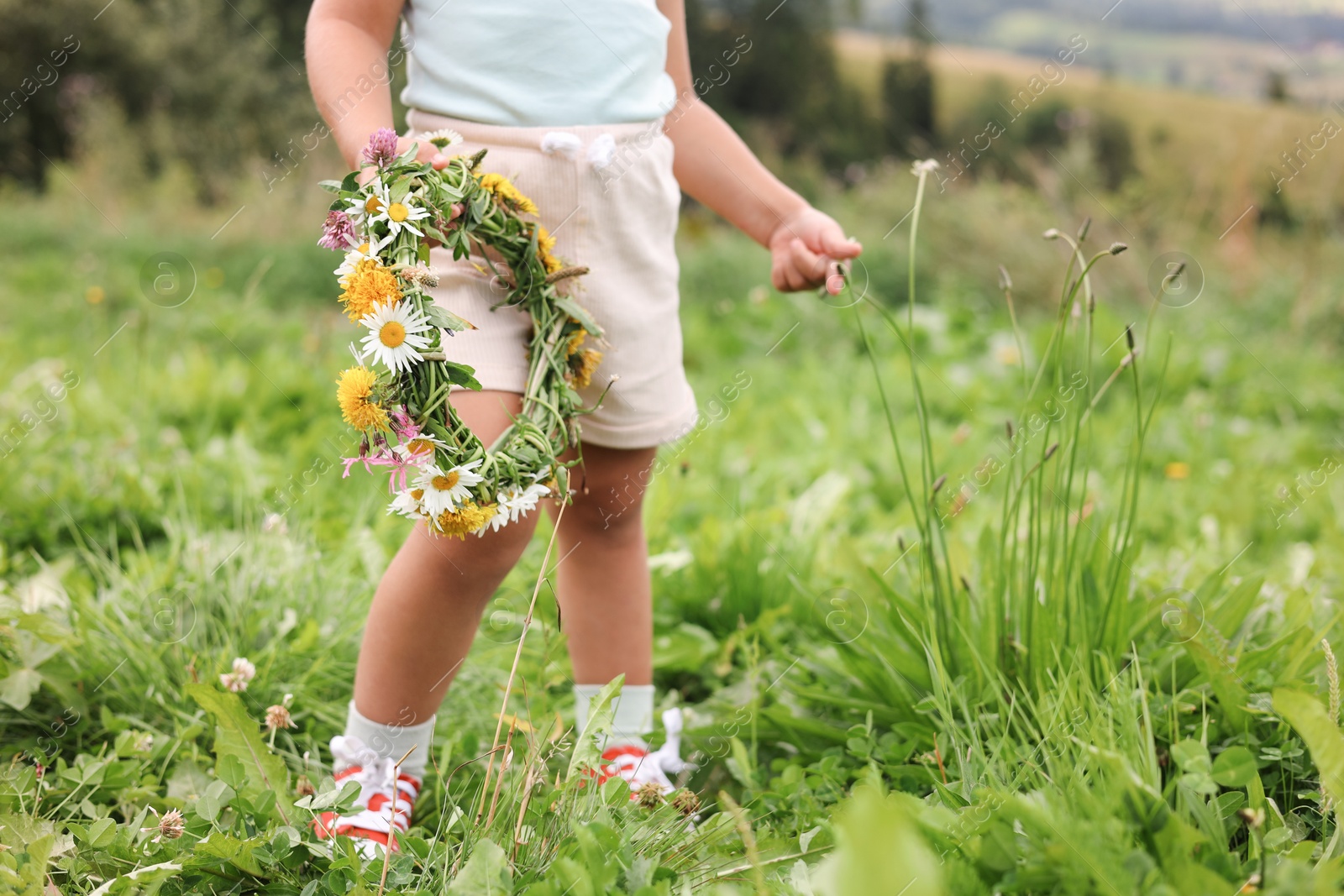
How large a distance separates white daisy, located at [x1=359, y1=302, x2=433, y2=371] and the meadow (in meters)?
0.44

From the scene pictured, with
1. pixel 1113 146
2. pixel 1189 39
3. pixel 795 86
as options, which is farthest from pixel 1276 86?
pixel 795 86

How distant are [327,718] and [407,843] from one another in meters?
0.39

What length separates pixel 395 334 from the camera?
37.9 inches

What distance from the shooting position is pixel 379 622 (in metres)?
1.24

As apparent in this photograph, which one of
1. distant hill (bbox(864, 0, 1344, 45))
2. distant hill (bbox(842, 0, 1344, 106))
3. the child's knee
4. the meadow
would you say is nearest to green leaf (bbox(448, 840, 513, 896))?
the meadow

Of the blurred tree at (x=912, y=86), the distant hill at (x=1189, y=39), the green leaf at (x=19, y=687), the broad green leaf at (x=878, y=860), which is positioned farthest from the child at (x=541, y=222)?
the blurred tree at (x=912, y=86)

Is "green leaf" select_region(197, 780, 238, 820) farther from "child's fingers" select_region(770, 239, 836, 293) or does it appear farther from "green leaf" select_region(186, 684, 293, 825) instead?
"child's fingers" select_region(770, 239, 836, 293)

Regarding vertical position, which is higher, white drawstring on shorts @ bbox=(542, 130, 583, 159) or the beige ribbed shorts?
white drawstring on shorts @ bbox=(542, 130, 583, 159)

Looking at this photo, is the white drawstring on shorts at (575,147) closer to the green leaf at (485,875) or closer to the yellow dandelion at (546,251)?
the yellow dandelion at (546,251)

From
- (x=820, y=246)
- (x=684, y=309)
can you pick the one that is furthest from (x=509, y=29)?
(x=684, y=309)

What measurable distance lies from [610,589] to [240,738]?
1.64 feet

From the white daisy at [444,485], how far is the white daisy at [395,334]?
0.11m

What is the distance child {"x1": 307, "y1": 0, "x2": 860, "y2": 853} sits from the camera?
120 cm

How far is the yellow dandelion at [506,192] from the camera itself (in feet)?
3.68
